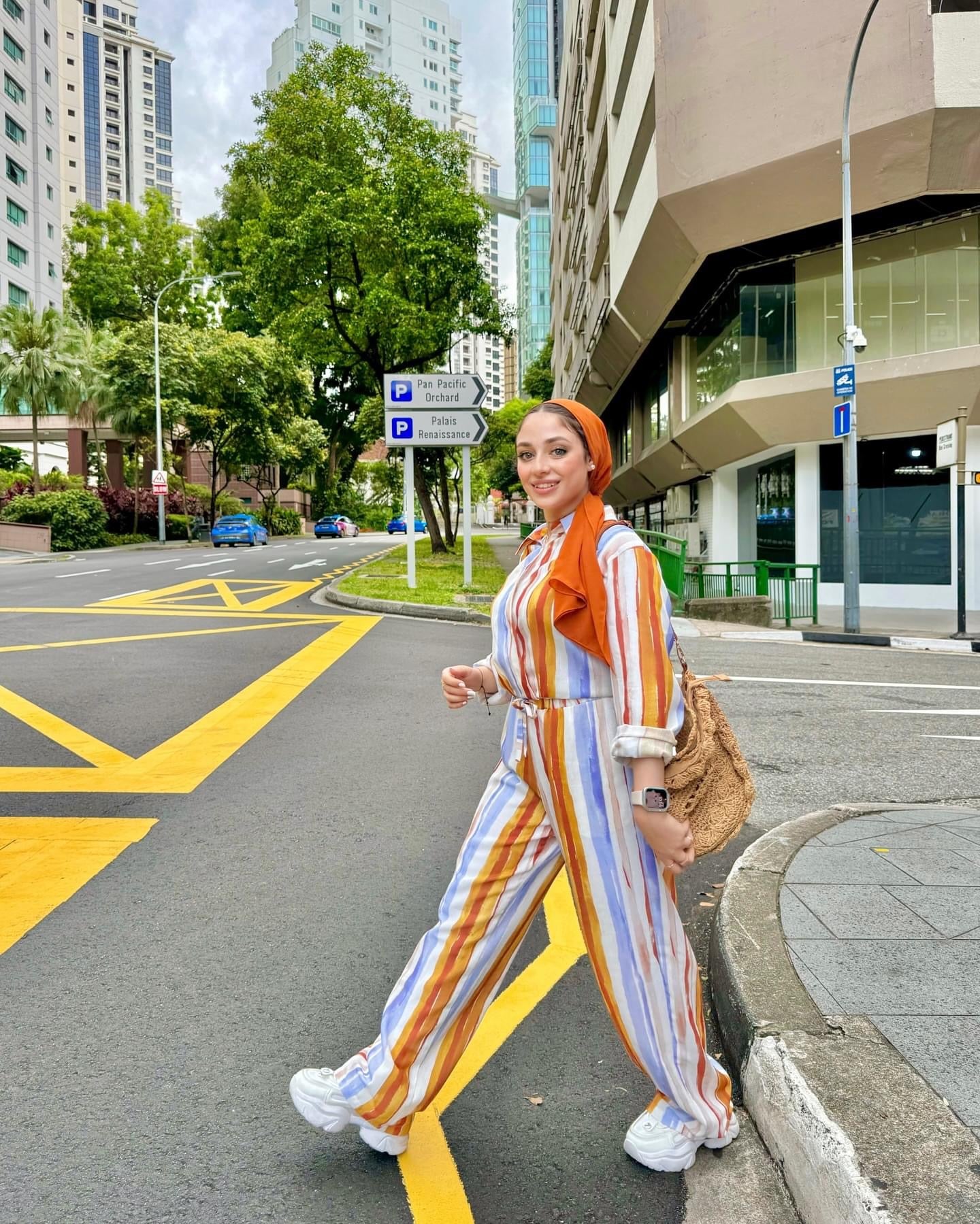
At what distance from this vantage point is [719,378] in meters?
21.9

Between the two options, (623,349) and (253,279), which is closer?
(253,279)

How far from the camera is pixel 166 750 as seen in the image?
6.20 meters

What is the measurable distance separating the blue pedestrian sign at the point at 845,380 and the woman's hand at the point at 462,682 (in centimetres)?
1306

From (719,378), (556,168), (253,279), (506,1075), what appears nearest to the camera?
(506,1075)

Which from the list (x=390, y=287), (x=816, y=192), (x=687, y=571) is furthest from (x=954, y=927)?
(x=390, y=287)

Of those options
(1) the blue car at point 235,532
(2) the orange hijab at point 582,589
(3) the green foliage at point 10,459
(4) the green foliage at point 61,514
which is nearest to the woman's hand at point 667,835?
(2) the orange hijab at point 582,589

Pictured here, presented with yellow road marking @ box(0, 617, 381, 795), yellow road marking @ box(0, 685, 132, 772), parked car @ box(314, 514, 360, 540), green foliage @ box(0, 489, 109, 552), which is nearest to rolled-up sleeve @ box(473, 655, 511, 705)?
yellow road marking @ box(0, 617, 381, 795)

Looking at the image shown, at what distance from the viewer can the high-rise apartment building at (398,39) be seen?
15175 cm

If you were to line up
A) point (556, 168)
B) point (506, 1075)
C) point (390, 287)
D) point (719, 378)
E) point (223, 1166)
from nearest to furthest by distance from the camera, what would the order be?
point (223, 1166) < point (506, 1075) < point (719, 378) < point (390, 287) < point (556, 168)

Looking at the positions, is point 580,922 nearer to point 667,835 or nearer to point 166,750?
point 667,835

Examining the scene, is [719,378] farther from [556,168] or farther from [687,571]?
[556,168]

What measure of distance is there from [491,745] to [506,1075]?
396cm

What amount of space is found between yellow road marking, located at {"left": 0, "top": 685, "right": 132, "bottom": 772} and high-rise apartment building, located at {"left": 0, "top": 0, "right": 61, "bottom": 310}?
183ft

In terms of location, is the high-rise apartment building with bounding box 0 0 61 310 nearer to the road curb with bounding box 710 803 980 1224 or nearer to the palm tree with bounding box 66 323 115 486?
the palm tree with bounding box 66 323 115 486
